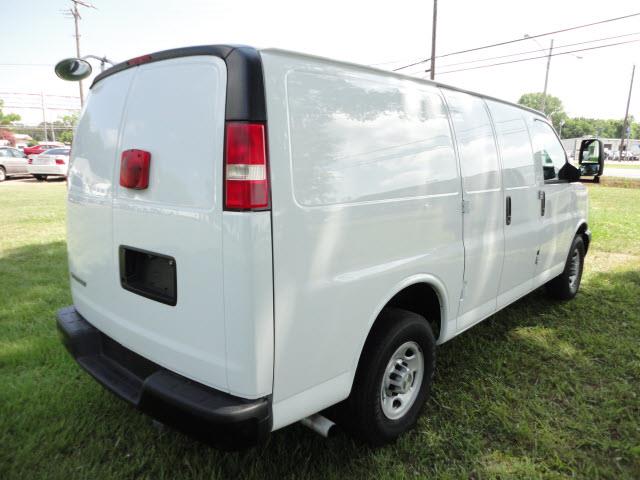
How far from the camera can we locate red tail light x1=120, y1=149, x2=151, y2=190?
1.98 m

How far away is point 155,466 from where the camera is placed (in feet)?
7.55

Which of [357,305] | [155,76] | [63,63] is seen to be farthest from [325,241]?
[63,63]

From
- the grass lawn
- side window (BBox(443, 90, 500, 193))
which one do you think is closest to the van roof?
side window (BBox(443, 90, 500, 193))

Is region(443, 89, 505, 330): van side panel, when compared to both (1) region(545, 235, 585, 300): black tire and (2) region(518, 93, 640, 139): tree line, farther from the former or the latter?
(2) region(518, 93, 640, 139): tree line

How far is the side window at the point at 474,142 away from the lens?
2.84 metres

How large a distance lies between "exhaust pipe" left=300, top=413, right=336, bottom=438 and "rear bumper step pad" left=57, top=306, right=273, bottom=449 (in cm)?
40

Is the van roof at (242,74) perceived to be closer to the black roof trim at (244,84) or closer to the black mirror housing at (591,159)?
the black roof trim at (244,84)

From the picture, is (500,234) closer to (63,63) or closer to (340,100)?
(340,100)

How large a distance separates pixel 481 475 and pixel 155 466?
1.66 m

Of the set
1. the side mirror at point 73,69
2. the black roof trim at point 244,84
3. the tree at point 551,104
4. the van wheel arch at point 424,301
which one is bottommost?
the van wheel arch at point 424,301

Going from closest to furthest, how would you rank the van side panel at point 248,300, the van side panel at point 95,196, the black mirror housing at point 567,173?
the van side panel at point 248,300, the van side panel at point 95,196, the black mirror housing at point 567,173

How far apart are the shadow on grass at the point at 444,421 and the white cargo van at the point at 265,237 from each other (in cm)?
24

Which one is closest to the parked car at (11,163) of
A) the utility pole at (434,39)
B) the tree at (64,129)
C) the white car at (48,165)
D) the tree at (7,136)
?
the white car at (48,165)

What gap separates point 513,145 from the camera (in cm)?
346
